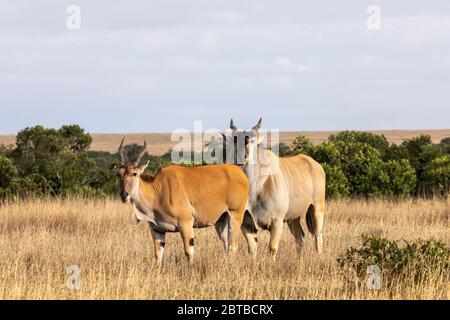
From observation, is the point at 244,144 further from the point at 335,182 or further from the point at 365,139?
the point at 365,139

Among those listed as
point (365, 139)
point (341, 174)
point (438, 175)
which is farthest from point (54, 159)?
point (438, 175)

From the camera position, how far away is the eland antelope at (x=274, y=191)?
1400 cm

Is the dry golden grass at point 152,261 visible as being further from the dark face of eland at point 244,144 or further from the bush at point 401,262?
the dark face of eland at point 244,144

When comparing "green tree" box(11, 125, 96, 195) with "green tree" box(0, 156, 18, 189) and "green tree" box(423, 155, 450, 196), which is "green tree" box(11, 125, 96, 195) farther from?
"green tree" box(423, 155, 450, 196)

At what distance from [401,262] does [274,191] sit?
10.7 feet

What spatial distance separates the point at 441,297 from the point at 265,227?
4.35m

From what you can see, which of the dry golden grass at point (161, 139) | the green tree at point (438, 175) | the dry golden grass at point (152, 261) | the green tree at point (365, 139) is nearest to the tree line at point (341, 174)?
the green tree at point (438, 175)

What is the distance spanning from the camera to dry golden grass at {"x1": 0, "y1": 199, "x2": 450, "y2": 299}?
10719 millimetres

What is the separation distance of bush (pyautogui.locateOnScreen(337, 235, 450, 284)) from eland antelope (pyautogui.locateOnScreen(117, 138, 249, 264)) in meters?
2.29

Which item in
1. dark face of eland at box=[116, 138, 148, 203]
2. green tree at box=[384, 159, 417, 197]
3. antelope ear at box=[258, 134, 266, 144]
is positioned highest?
antelope ear at box=[258, 134, 266, 144]

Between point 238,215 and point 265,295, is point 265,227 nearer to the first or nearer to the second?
point 238,215

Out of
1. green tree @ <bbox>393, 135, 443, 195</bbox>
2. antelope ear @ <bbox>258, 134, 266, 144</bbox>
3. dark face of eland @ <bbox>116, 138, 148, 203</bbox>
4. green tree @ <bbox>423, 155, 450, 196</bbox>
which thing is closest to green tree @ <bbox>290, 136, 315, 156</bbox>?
green tree @ <bbox>393, 135, 443, 195</bbox>

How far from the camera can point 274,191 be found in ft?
47.1

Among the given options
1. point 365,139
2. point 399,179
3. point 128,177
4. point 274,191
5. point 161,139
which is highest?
point 128,177
